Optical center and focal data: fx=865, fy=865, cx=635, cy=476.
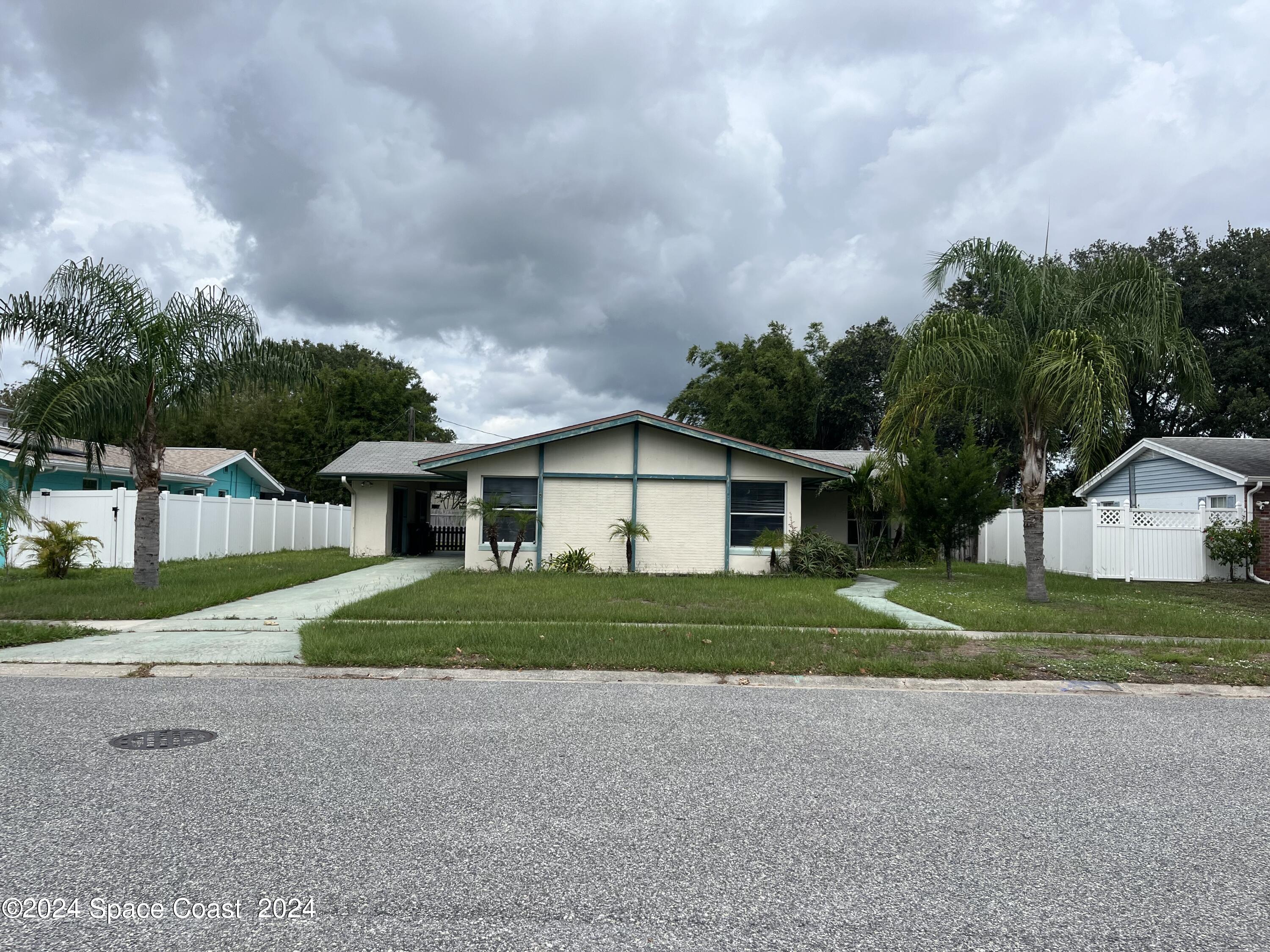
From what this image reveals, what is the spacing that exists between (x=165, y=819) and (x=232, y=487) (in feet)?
106

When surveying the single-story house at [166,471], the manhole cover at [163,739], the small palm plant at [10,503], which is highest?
the single-story house at [166,471]

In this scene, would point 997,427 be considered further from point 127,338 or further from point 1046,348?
point 127,338

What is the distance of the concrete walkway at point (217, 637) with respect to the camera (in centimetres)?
895

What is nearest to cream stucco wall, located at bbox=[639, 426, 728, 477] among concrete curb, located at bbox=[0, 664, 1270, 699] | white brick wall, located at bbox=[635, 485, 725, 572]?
white brick wall, located at bbox=[635, 485, 725, 572]

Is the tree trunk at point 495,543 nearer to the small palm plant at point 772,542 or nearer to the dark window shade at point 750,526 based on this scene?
the dark window shade at point 750,526

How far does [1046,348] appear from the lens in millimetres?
14125

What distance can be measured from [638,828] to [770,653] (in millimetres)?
5148

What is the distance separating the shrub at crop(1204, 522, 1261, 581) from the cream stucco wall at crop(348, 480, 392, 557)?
2159cm

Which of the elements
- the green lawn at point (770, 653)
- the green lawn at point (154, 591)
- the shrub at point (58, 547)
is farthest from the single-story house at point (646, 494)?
the green lawn at point (770, 653)

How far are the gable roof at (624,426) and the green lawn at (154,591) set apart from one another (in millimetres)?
3888

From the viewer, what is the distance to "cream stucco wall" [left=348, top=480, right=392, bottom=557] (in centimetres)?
2531

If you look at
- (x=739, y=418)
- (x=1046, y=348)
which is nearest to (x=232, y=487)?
(x=739, y=418)

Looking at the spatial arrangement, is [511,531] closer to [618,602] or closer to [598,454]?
[598,454]

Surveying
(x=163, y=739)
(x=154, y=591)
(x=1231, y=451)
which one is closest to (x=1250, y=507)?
(x=1231, y=451)
